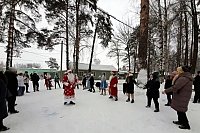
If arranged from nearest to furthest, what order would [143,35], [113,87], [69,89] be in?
[69,89] → [113,87] → [143,35]

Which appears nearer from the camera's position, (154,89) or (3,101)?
(3,101)

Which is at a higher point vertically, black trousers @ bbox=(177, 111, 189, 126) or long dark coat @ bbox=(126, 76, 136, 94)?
long dark coat @ bbox=(126, 76, 136, 94)

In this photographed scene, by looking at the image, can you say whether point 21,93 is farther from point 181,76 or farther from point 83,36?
point 83,36

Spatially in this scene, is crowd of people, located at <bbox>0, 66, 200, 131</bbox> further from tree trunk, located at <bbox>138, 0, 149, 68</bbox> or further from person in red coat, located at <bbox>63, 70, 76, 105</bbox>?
tree trunk, located at <bbox>138, 0, 149, 68</bbox>

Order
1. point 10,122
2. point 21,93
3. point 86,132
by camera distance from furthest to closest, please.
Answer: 1. point 21,93
2. point 10,122
3. point 86,132

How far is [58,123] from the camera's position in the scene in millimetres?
7914

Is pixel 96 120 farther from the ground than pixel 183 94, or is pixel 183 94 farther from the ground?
pixel 183 94

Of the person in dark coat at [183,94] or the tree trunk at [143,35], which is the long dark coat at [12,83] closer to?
the person in dark coat at [183,94]

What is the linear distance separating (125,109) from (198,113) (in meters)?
2.65

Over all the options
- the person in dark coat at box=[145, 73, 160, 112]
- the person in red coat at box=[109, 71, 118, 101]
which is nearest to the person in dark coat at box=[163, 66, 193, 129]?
the person in dark coat at box=[145, 73, 160, 112]

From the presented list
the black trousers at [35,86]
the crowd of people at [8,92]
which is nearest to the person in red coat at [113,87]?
the crowd of people at [8,92]

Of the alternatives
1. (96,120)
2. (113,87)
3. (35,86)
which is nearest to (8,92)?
(96,120)

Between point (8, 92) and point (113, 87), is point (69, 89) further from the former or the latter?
point (8, 92)

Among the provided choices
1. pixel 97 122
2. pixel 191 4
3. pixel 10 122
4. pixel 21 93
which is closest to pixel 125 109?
pixel 97 122
